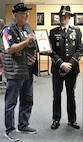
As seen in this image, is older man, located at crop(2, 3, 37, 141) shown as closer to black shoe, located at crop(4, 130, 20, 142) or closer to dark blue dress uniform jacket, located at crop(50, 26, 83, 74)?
black shoe, located at crop(4, 130, 20, 142)

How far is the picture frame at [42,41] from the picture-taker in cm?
296

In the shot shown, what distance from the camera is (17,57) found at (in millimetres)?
2855

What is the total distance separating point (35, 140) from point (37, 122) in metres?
0.60

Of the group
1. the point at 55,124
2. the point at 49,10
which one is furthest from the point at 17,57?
the point at 49,10

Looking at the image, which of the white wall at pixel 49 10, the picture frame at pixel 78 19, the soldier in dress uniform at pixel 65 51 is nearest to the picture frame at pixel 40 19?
the white wall at pixel 49 10

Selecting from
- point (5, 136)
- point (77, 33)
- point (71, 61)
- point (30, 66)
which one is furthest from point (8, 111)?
point (77, 33)

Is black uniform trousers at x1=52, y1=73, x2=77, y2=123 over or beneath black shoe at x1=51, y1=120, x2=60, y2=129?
over

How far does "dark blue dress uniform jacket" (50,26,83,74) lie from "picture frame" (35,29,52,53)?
0.66 ft

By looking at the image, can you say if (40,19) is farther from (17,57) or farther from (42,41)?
(17,57)

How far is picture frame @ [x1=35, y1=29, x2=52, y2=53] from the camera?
2957mm

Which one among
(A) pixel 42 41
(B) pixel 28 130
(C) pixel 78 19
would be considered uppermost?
(C) pixel 78 19

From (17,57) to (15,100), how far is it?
1.51 ft

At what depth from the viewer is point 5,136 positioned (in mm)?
3092

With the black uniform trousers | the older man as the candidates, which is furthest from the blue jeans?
the black uniform trousers
